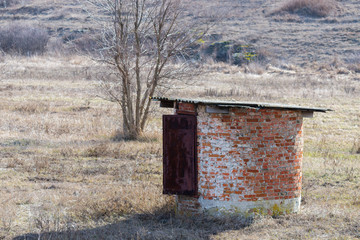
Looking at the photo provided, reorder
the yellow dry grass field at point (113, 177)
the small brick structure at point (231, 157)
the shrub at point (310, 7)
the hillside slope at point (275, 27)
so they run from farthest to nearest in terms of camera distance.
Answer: the shrub at point (310, 7)
the hillside slope at point (275, 27)
the small brick structure at point (231, 157)
the yellow dry grass field at point (113, 177)

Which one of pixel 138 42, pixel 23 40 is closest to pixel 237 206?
pixel 138 42

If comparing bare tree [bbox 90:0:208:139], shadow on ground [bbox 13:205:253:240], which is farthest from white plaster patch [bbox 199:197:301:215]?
bare tree [bbox 90:0:208:139]

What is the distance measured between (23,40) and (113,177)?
39.3 meters

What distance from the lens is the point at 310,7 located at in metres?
53.2

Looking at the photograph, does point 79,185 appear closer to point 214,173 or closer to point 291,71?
point 214,173

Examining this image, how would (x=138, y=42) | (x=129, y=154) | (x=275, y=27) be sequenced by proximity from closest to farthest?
(x=129, y=154), (x=138, y=42), (x=275, y=27)

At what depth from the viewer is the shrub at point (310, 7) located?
52.3 meters

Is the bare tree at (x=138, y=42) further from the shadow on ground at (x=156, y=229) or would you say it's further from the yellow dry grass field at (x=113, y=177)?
the shadow on ground at (x=156, y=229)

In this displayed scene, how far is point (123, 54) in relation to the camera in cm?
1586

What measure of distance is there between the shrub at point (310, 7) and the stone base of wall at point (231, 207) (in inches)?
1856

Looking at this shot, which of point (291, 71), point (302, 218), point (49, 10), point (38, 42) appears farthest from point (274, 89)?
point (49, 10)

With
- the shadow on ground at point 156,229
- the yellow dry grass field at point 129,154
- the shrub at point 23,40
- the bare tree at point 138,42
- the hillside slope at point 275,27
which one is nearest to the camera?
the shadow on ground at point 156,229

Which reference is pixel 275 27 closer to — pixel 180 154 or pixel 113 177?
pixel 113 177

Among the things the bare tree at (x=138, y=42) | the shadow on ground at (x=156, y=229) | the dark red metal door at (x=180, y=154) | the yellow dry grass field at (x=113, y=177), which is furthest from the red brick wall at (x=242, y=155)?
the bare tree at (x=138, y=42)
